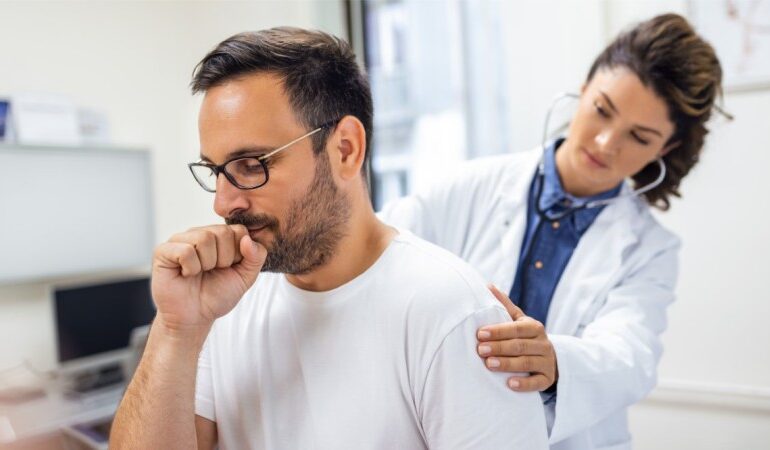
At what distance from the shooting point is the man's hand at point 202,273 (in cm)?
92

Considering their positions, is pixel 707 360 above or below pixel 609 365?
below

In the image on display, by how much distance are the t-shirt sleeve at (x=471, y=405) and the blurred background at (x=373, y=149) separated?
120 centimetres

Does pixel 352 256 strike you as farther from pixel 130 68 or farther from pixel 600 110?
pixel 130 68

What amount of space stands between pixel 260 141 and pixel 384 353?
0.37 meters

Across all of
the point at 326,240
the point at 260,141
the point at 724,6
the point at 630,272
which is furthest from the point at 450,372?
the point at 724,6

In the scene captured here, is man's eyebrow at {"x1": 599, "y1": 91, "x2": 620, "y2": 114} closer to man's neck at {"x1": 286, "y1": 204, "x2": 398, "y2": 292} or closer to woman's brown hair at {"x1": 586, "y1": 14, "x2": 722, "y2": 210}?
woman's brown hair at {"x1": 586, "y1": 14, "x2": 722, "y2": 210}

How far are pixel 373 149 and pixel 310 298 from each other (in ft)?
6.08

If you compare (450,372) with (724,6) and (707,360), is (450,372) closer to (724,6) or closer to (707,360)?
(707,360)

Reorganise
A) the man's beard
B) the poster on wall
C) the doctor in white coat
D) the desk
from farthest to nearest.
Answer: the desk, the poster on wall, the doctor in white coat, the man's beard

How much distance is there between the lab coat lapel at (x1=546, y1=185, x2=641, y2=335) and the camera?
134 cm

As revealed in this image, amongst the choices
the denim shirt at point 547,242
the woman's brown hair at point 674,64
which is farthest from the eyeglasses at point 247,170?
the woman's brown hair at point 674,64

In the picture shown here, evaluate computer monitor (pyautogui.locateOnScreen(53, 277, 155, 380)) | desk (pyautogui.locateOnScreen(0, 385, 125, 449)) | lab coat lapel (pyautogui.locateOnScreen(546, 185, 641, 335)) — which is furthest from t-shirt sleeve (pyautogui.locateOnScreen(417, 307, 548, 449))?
computer monitor (pyautogui.locateOnScreen(53, 277, 155, 380))

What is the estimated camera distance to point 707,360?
1.84 m

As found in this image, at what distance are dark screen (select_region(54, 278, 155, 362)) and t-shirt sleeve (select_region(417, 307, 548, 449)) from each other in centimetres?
243
